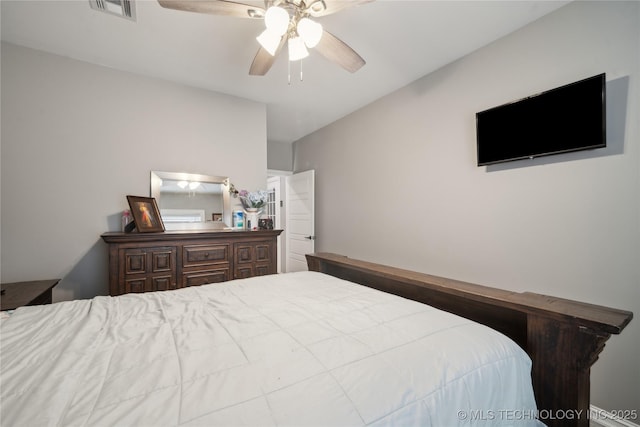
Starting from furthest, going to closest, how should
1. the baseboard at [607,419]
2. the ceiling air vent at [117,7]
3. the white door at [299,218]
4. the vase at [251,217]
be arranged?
the white door at [299,218], the vase at [251,217], the ceiling air vent at [117,7], the baseboard at [607,419]

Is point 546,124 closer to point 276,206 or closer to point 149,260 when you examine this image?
point 149,260

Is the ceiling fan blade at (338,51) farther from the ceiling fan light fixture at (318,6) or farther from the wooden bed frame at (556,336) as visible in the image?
the wooden bed frame at (556,336)

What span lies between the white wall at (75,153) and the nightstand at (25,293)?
6.6 inches

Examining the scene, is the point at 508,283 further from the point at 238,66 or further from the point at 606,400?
the point at 238,66

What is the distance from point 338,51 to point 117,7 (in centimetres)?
152

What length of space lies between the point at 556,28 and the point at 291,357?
8.50 ft

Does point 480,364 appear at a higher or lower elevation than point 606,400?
higher

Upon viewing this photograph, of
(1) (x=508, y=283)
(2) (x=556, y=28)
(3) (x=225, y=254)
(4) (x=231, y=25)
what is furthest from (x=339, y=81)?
(1) (x=508, y=283)

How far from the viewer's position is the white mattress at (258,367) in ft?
1.95

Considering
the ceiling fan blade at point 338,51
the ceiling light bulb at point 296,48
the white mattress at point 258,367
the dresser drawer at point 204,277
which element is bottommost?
the dresser drawer at point 204,277

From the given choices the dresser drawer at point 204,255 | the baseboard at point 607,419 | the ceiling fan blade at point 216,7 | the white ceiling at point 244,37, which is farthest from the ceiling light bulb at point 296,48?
the baseboard at point 607,419

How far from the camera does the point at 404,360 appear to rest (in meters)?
0.79

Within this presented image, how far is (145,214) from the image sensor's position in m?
2.44

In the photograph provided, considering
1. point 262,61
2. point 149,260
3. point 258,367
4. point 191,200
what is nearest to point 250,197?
point 191,200
